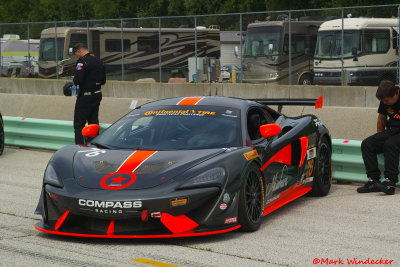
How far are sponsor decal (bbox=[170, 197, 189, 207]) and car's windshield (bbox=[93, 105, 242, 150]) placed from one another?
1.02m

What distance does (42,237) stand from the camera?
23.0 feet

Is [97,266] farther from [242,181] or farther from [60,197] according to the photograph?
[242,181]

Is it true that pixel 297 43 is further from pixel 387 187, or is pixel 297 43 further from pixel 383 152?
pixel 387 187

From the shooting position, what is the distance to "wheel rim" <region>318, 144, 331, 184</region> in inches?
378

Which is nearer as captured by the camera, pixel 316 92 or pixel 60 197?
pixel 60 197

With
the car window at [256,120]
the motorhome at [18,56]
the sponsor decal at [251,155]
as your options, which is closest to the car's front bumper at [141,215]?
the sponsor decal at [251,155]

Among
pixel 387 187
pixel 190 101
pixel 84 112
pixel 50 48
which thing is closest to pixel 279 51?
pixel 50 48

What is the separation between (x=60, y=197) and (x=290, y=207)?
117 inches

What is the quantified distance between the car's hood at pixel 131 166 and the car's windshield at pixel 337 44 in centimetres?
1687

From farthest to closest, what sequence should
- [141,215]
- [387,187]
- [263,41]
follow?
[263,41]
[387,187]
[141,215]

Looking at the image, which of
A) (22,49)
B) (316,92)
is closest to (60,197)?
(316,92)

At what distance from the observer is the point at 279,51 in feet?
87.4

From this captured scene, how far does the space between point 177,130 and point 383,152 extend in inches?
122

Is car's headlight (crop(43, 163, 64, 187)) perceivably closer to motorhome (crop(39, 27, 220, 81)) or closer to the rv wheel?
the rv wheel
